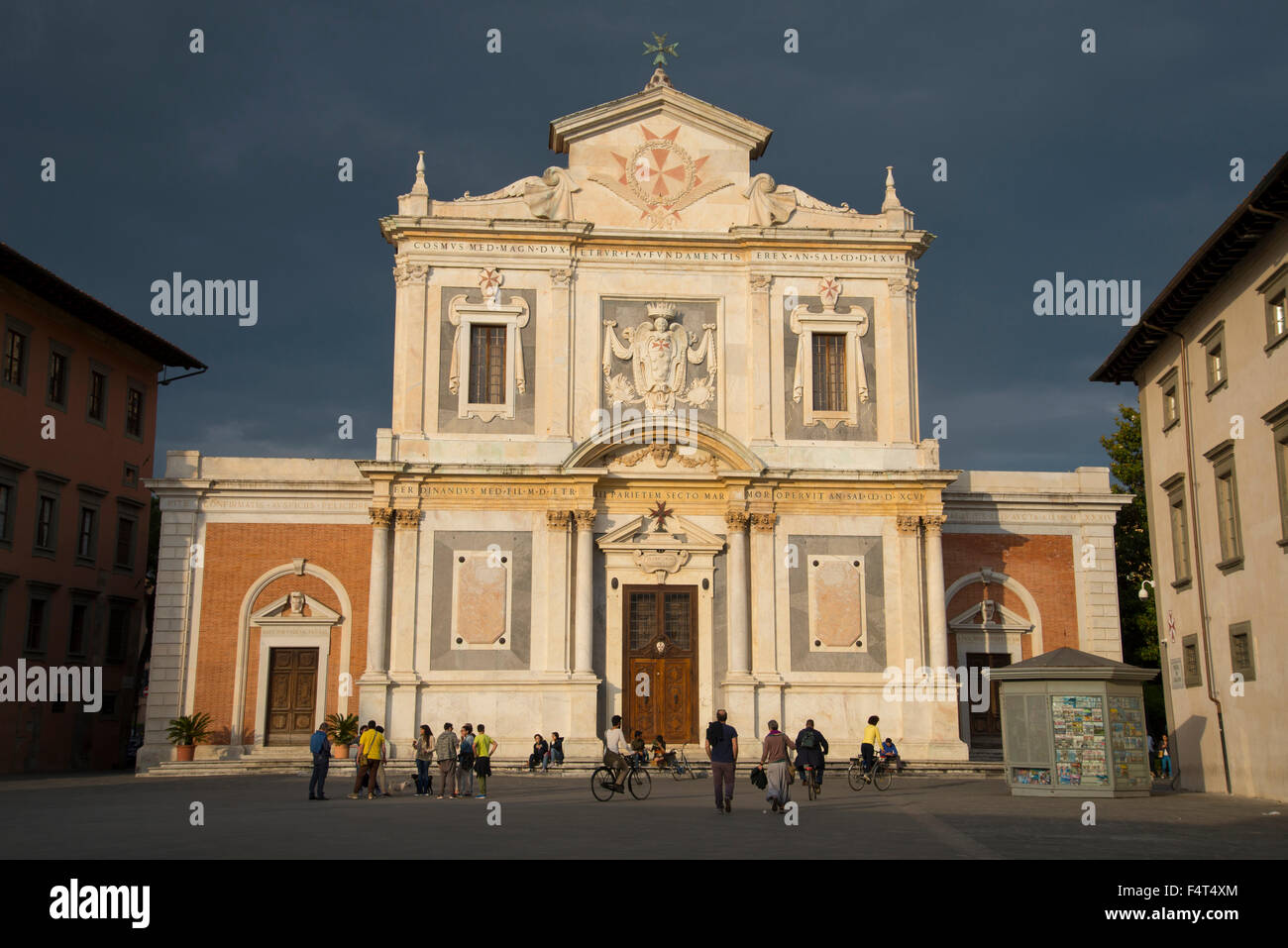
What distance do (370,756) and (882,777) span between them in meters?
11.0

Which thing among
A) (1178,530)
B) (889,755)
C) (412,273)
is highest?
(412,273)

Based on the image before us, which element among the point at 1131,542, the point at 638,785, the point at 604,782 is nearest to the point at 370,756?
the point at 604,782

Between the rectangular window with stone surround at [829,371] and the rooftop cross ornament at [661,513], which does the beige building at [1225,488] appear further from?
the rooftop cross ornament at [661,513]

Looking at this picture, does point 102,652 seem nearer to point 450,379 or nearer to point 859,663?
point 450,379

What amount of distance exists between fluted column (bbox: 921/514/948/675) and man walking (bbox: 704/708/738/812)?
40.4 ft

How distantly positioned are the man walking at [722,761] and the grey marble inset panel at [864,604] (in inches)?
436

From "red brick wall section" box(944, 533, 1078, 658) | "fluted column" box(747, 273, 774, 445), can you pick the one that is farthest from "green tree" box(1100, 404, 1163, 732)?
"fluted column" box(747, 273, 774, 445)

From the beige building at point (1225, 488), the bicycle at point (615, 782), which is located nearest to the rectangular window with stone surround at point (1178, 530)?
the beige building at point (1225, 488)

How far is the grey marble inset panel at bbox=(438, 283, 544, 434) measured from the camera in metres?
32.0

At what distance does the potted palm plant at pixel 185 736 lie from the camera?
101ft

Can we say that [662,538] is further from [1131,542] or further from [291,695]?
[1131,542]

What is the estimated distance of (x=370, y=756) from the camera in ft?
74.7

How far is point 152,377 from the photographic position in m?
41.9

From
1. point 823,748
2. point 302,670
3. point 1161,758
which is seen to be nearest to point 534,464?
point 302,670
